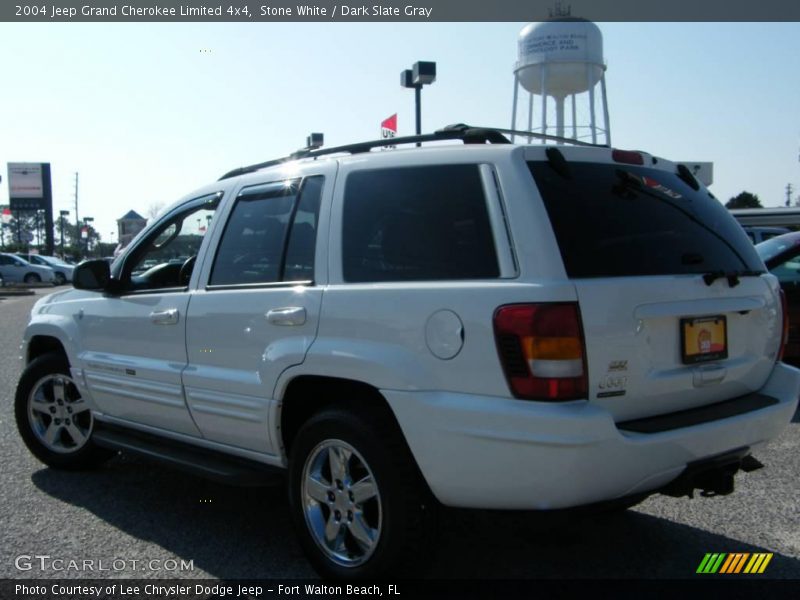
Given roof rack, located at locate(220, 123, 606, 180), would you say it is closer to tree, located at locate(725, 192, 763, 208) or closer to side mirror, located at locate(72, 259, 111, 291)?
side mirror, located at locate(72, 259, 111, 291)

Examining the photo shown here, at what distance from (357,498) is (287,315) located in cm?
88

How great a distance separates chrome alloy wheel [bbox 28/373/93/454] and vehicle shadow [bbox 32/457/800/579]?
1.36 ft

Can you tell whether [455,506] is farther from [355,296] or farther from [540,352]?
[355,296]

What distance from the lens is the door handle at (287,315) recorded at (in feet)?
11.9

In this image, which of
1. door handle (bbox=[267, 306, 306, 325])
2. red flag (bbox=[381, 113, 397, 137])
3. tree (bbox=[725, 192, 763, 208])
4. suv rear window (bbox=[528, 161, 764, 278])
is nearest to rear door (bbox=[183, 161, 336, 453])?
door handle (bbox=[267, 306, 306, 325])

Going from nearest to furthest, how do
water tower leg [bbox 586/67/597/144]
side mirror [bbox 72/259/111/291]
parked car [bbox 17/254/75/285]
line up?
side mirror [bbox 72/259/111/291], water tower leg [bbox 586/67/597/144], parked car [bbox 17/254/75/285]

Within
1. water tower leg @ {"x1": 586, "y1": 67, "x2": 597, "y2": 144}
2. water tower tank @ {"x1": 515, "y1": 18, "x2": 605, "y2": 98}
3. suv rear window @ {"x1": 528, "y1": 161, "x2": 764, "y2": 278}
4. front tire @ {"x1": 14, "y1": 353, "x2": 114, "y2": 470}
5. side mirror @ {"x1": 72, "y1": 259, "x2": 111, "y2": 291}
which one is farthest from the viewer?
water tower tank @ {"x1": 515, "y1": 18, "x2": 605, "y2": 98}

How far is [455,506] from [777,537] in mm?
1963

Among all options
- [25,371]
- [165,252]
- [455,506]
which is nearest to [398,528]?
[455,506]

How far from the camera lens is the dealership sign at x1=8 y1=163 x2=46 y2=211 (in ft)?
194

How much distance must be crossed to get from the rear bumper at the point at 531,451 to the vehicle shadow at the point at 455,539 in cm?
14

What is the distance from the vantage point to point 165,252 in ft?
16.1

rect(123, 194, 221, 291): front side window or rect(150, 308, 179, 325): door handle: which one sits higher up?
rect(123, 194, 221, 291): front side window

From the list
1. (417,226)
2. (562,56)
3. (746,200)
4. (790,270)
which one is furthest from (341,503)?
(746,200)
